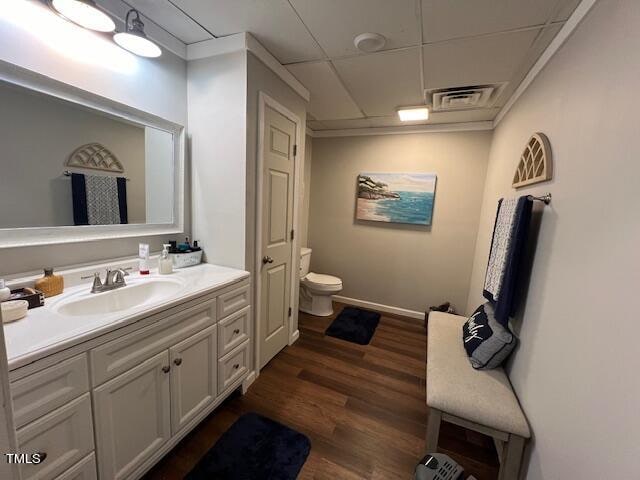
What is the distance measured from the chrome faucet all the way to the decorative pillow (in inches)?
79.5

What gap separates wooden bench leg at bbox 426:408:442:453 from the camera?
1.34 metres

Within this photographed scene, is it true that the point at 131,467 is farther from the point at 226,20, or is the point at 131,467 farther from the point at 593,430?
the point at 226,20

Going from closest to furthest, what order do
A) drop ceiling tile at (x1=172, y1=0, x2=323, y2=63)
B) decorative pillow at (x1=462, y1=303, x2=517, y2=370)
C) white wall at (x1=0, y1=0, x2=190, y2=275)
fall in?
white wall at (x1=0, y1=0, x2=190, y2=275)
drop ceiling tile at (x1=172, y1=0, x2=323, y2=63)
decorative pillow at (x1=462, y1=303, x2=517, y2=370)

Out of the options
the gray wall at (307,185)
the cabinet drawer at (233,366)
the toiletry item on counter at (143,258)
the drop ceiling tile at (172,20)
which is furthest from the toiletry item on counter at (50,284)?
the gray wall at (307,185)

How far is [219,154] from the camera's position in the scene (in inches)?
71.1

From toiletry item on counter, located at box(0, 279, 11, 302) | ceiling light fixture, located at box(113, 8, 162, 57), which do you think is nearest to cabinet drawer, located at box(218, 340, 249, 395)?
toiletry item on counter, located at box(0, 279, 11, 302)

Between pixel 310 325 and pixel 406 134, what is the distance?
248cm

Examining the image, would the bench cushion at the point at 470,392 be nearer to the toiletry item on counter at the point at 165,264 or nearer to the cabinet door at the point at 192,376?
the cabinet door at the point at 192,376

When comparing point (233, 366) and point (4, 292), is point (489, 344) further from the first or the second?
point (4, 292)

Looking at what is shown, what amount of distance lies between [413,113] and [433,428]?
2.58 meters

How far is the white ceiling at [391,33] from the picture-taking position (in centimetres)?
135

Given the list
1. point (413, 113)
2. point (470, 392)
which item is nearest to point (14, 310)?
point (470, 392)

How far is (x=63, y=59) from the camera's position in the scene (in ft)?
4.23

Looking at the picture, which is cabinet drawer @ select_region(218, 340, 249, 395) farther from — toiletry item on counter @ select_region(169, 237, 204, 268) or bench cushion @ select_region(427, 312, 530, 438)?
bench cushion @ select_region(427, 312, 530, 438)
